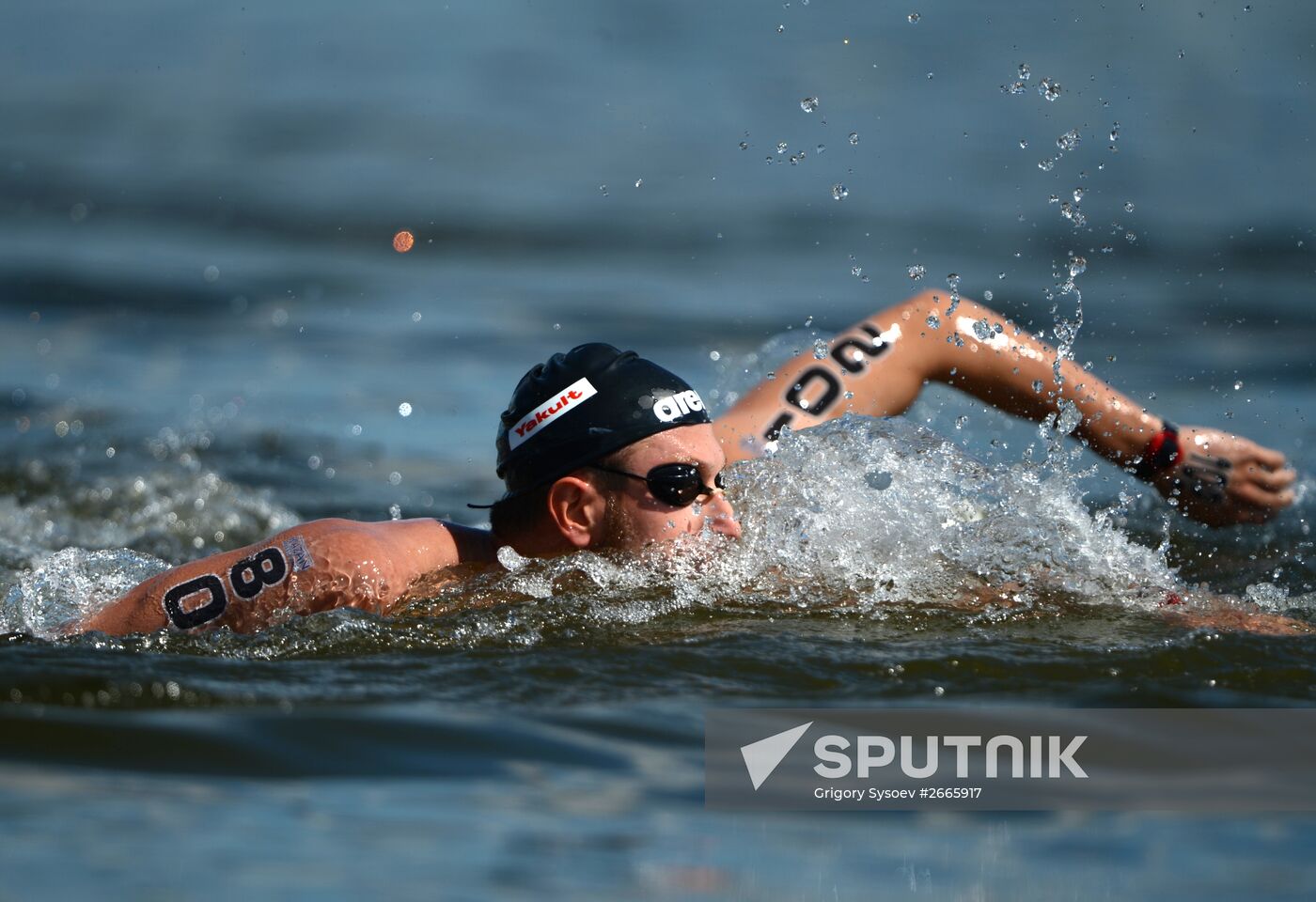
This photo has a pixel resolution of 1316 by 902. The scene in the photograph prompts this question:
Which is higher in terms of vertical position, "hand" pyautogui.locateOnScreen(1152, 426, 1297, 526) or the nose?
"hand" pyautogui.locateOnScreen(1152, 426, 1297, 526)

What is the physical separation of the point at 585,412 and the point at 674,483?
15.8 inches

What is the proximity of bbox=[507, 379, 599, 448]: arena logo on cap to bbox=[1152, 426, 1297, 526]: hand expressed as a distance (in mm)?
2683

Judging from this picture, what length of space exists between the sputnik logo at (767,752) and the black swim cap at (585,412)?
5.40 ft

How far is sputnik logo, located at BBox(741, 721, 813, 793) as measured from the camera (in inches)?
147

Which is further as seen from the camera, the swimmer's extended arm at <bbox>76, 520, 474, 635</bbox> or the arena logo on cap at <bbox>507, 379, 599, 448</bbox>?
the arena logo on cap at <bbox>507, 379, 599, 448</bbox>

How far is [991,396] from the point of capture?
680 centimetres

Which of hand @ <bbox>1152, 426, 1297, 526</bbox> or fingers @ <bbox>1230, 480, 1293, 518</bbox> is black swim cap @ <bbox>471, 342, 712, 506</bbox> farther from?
fingers @ <bbox>1230, 480, 1293, 518</bbox>

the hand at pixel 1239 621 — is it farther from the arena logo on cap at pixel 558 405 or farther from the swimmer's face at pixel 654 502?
the arena logo on cap at pixel 558 405

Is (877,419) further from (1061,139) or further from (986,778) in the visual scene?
(1061,139)

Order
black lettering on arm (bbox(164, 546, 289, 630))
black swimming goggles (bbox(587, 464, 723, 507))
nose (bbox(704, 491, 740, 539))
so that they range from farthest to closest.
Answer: nose (bbox(704, 491, 740, 539)), black swimming goggles (bbox(587, 464, 723, 507)), black lettering on arm (bbox(164, 546, 289, 630))

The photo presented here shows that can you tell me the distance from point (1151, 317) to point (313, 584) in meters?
9.38

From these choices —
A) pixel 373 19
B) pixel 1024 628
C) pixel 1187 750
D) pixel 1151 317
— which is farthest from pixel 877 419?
pixel 373 19
